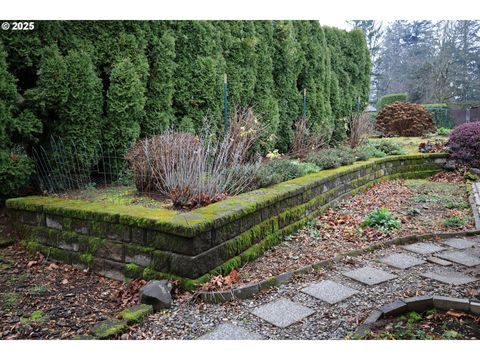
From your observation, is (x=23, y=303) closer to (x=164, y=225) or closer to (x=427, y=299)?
(x=164, y=225)

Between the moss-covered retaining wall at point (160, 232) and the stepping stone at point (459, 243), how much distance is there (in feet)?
5.10

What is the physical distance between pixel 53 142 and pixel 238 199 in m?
2.27

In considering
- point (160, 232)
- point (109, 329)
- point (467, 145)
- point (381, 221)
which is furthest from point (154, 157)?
point (467, 145)

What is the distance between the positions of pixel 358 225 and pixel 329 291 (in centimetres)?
188

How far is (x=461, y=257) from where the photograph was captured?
3.47 m

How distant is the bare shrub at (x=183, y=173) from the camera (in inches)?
141

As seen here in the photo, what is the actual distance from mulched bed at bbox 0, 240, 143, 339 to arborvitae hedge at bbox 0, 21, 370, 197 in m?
1.50

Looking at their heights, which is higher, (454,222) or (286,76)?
(286,76)

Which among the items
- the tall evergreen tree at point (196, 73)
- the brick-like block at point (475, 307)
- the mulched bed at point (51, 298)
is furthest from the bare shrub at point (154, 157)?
the brick-like block at point (475, 307)

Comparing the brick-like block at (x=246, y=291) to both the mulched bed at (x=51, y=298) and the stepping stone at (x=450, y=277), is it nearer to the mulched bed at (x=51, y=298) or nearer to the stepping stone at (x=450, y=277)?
the mulched bed at (x=51, y=298)

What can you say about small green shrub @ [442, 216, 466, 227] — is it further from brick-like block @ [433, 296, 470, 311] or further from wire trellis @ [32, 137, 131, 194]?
wire trellis @ [32, 137, 131, 194]

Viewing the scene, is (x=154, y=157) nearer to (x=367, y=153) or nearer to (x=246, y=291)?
(x=246, y=291)

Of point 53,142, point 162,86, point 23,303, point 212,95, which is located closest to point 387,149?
point 212,95

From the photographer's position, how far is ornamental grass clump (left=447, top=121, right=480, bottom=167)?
806 cm
